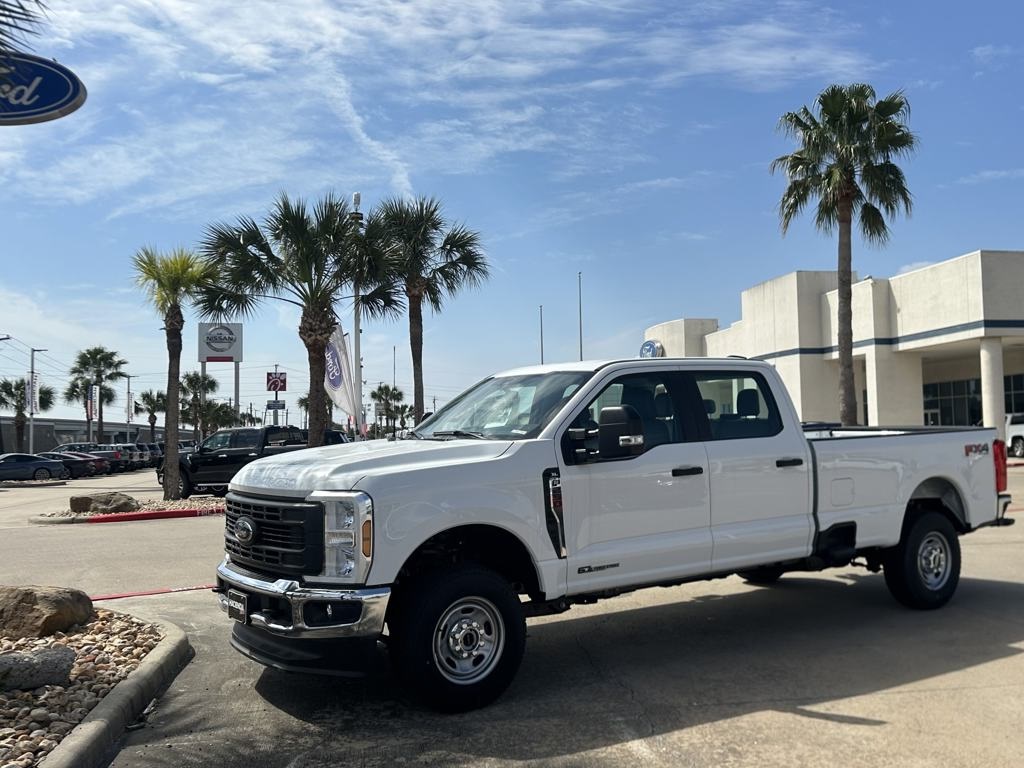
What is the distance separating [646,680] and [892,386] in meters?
30.1

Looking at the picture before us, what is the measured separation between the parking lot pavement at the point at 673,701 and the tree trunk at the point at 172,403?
13.4 m

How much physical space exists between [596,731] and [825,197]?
938 inches

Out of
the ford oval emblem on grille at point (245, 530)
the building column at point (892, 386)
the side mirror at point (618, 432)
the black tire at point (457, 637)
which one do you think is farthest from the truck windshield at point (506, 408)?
the building column at point (892, 386)

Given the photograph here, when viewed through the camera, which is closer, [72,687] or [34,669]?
[34,669]

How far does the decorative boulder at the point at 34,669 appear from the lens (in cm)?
537

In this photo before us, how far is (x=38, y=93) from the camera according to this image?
719cm

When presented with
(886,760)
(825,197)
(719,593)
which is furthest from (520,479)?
(825,197)

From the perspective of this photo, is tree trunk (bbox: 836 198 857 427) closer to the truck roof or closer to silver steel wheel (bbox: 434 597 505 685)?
the truck roof

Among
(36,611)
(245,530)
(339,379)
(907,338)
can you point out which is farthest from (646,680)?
(907,338)

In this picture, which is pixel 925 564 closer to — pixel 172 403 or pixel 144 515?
pixel 144 515

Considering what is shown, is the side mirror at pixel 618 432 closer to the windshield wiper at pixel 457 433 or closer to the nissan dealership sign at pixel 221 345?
the windshield wiper at pixel 457 433

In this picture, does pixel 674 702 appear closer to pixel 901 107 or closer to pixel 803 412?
pixel 901 107

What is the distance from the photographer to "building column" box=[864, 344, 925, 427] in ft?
107

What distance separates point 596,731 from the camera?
4914mm
